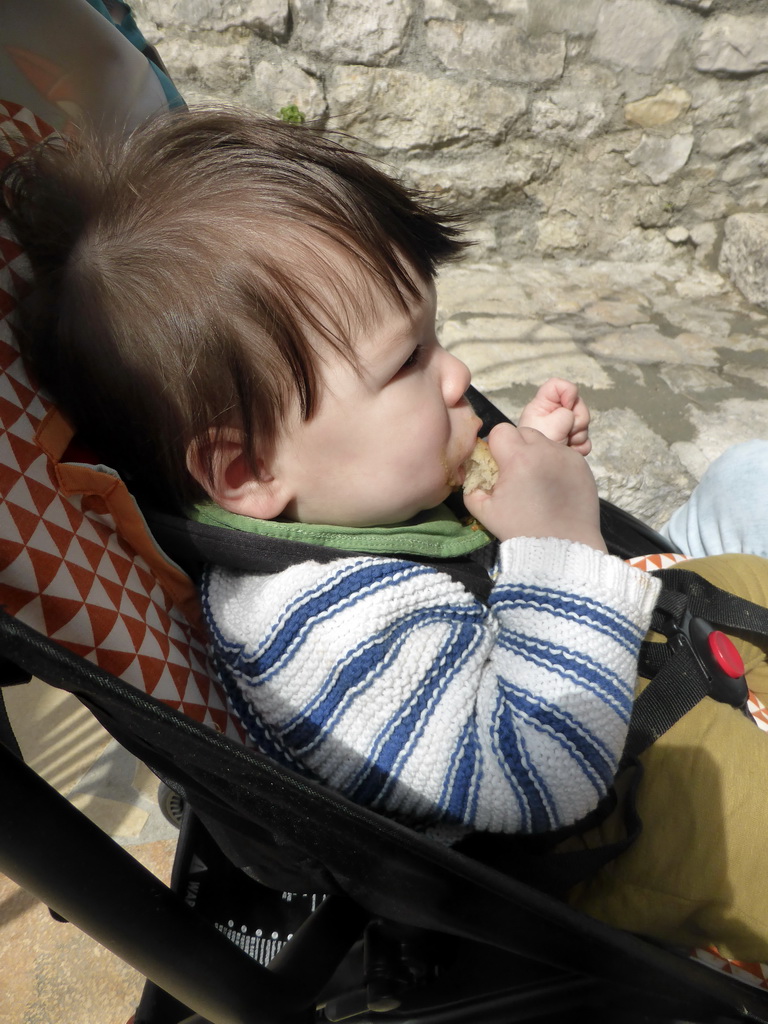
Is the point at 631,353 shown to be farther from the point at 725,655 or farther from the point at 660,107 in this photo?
the point at 725,655

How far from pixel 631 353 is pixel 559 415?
1.32m

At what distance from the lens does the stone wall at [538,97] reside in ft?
7.39

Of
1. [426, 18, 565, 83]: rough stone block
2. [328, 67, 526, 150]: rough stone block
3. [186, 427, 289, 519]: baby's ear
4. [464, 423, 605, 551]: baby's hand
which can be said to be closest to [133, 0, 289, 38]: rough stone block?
[328, 67, 526, 150]: rough stone block

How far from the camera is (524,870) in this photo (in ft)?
2.28

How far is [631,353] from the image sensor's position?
222cm

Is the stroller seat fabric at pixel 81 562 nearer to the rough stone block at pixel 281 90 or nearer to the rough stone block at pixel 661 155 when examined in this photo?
the rough stone block at pixel 281 90

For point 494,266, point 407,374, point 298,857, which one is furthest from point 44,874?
point 494,266

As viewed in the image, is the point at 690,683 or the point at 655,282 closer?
the point at 690,683

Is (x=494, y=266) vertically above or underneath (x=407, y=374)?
underneath

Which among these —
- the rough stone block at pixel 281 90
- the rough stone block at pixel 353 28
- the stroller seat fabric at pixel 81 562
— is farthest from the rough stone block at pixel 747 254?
the stroller seat fabric at pixel 81 562

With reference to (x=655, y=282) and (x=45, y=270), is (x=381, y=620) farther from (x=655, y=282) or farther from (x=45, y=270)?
(x=655, y=282)

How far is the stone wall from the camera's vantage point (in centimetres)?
225

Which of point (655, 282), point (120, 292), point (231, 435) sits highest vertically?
point (120, 292)

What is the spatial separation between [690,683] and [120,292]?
74 centimetres
